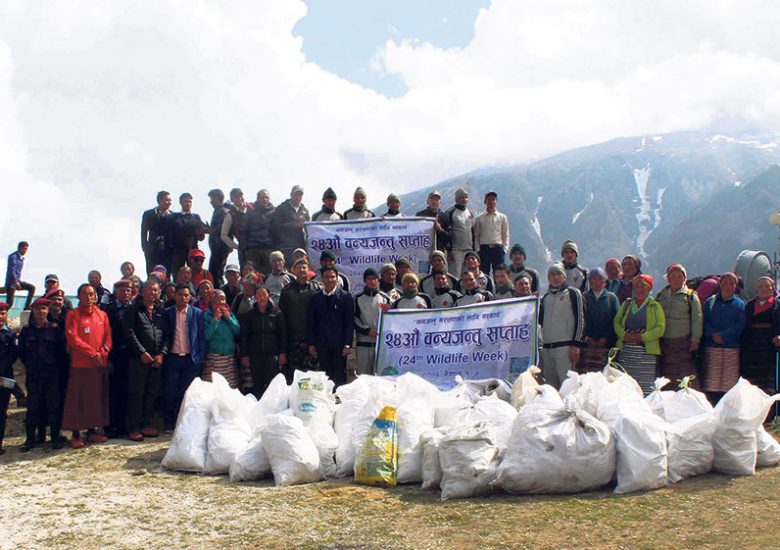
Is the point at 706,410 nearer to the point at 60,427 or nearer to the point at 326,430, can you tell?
the point at 326,430

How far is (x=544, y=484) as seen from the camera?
5.70m

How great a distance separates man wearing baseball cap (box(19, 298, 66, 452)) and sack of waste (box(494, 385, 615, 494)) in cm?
489

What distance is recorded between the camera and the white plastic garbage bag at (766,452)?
20.5 feet

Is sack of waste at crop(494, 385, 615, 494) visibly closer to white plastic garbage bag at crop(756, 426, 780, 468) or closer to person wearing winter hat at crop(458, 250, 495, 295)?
white plastic garbage bag at crop(756, 426, 780, 468)

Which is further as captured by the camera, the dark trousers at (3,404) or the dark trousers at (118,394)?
the dark trousers at (118,394)

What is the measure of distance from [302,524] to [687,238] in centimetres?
16431

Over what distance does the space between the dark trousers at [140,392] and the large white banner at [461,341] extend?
95.5 inches

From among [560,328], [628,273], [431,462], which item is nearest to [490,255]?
[628,273]

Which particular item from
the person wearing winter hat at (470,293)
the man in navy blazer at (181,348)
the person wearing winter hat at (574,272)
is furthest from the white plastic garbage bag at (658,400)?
the man in navy blazer at (181,348)

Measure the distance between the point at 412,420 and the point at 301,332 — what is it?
2.58 meters

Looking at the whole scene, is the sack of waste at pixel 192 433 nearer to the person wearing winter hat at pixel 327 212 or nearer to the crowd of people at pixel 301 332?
the crowd of people at pixel 301 332

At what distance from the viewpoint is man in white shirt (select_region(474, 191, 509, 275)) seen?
1075cm

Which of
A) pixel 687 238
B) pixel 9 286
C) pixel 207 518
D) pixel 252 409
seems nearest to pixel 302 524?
pixel 207 518

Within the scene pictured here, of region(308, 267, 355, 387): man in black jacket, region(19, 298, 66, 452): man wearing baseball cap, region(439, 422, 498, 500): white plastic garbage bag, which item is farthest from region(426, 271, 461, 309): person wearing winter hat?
region(19, 298, 66, 452): man wearing baseball cap
